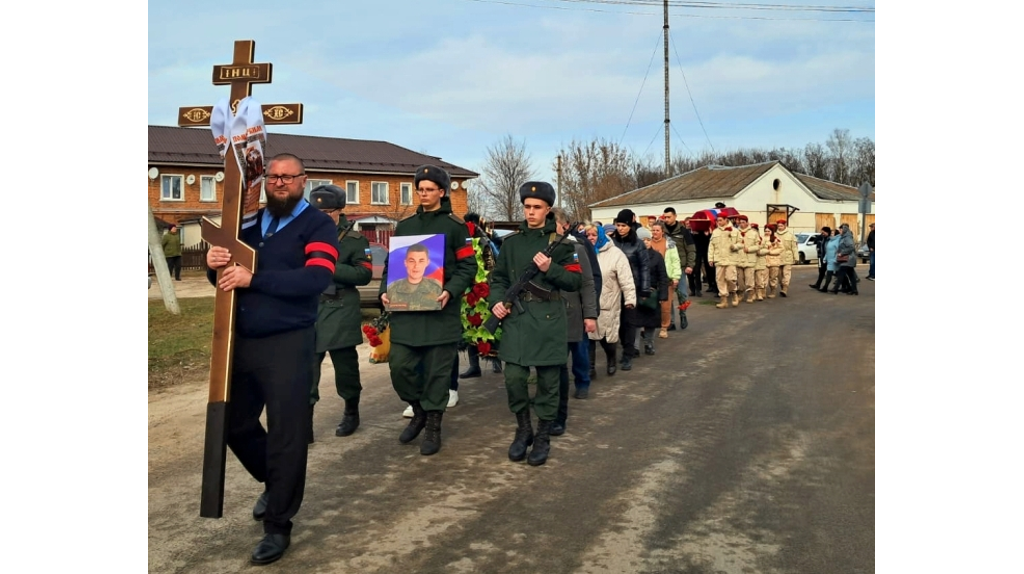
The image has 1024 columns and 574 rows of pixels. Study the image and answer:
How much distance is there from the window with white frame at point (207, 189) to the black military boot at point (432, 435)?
3783 cm

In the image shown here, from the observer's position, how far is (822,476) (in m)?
5.59

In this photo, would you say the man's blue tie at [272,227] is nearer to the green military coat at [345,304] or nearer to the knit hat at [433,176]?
the knit hat at [433,176]

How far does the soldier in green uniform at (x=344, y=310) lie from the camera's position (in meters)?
6.54

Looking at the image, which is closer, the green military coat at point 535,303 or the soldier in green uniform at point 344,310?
the green military coat at point 535,303

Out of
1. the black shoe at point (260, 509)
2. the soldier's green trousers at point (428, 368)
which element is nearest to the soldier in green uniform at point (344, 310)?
the soldier's green trousers at point (428, 368)

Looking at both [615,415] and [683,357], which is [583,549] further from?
[683,357]

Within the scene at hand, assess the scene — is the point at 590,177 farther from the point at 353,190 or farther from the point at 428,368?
the point at 428,368

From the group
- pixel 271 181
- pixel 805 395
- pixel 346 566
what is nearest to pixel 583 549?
pixel 346 566

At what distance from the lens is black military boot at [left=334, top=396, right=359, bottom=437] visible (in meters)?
6.73

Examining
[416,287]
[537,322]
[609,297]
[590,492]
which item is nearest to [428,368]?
[416,287]

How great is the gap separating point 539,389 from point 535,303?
64cm

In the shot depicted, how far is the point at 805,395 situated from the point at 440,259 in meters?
4.28

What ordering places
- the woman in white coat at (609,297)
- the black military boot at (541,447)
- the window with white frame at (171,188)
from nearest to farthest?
the black military boot at (541,447), the woman in white coat at (609,297), the window with white frame at (171,188)

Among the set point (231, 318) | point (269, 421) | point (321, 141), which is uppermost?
point (321, 141)
